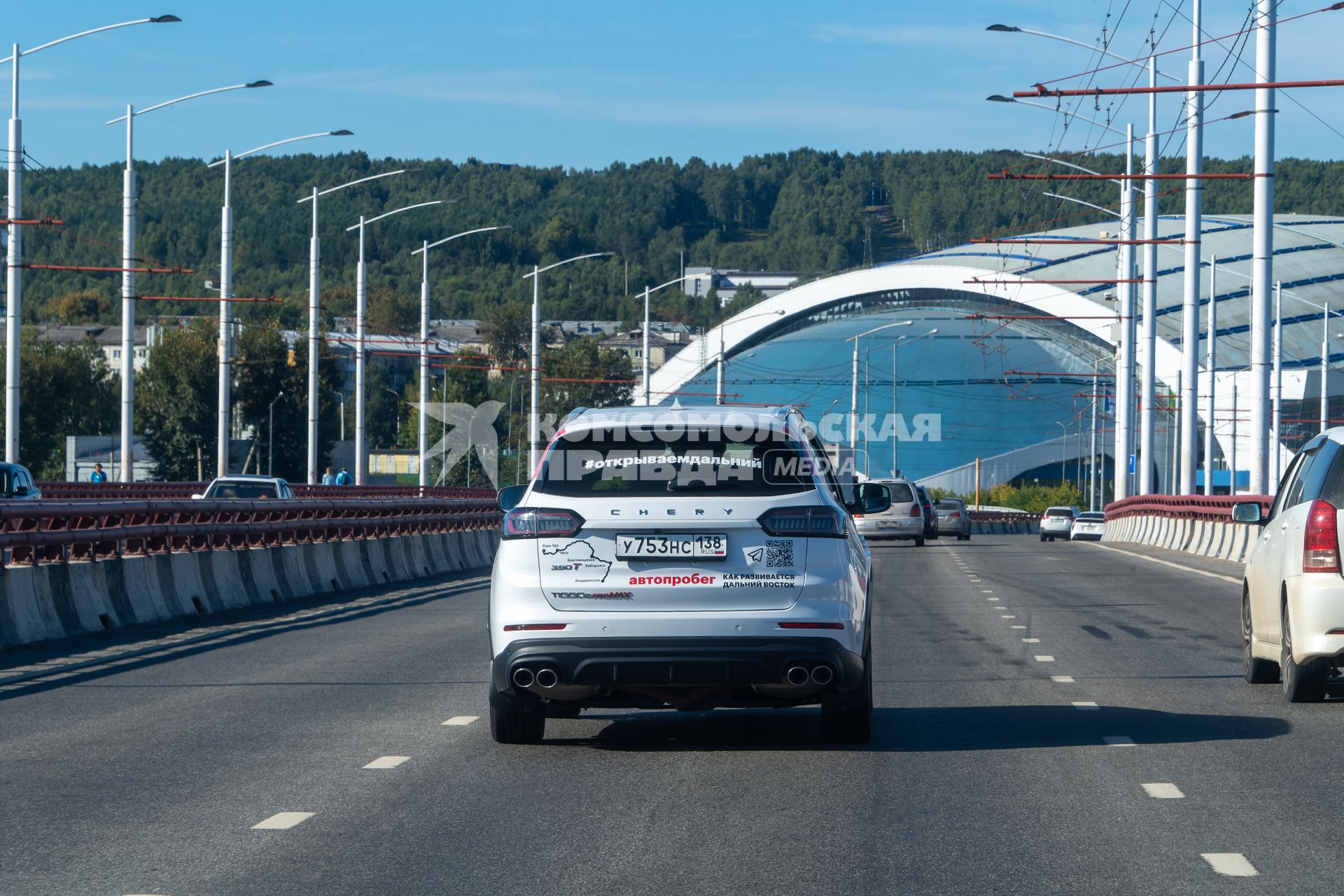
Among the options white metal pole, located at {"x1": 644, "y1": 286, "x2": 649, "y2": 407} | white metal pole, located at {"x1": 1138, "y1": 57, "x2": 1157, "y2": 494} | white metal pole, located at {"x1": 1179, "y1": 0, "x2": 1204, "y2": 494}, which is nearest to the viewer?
white metal pole, located at {"x1": 1179, "y1": 0, "x2": 1204, "y2": 494}

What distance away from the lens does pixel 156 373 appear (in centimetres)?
11162

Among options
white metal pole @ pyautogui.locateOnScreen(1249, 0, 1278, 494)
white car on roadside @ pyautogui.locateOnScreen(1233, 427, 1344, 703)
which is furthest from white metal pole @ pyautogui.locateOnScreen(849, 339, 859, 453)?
white car on roadside @ pyautogui.locateOnScreen(1233, 427, 1344, 703)

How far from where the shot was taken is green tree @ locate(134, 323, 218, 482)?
109938mm

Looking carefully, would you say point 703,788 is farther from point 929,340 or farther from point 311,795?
point 929,340

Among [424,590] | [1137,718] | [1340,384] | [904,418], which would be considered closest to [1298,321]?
[1340,384]

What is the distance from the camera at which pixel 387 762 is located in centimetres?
908

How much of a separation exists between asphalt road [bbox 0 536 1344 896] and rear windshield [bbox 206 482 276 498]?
24934 millimetres

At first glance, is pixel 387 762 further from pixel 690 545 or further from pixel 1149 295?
pixel 1149 295

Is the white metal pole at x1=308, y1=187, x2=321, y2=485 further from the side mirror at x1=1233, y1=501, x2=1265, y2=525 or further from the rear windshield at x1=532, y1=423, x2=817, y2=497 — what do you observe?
the rear windshield at x1=532, y1=423, x2=817, y2=497

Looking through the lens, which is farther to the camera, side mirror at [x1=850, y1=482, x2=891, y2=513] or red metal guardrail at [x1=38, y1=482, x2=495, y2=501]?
red metal guardrail at [x1=38, y1=482, x2=495, y2=501]

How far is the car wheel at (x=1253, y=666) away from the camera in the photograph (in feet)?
41.2

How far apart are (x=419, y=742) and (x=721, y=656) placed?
6.33 feet

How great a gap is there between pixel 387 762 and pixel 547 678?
3.00ft

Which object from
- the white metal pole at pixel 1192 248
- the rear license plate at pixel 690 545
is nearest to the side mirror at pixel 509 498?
the rear license plate at pixel 690 545
